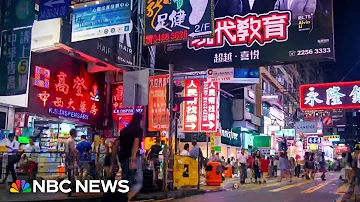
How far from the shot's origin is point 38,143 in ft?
64.3

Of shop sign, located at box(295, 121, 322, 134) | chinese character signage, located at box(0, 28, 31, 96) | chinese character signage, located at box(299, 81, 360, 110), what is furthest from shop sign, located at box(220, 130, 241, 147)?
chinese character signage, located at box(0, 28, 31, 96)

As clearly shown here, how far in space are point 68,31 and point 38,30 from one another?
4.46ft

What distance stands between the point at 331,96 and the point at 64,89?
13093 millimetres

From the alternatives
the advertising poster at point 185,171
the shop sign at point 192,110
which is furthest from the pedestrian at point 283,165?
the advertising poster at point 185,171

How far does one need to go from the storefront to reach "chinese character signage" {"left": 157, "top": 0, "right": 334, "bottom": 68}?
23.3ft

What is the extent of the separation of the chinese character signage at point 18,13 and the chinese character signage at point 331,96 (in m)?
14.2

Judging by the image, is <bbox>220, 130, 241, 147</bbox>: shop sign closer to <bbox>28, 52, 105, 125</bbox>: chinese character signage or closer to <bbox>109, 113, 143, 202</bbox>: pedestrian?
<bbox>28, 52, 105, 125</bbox>: chinese character signage

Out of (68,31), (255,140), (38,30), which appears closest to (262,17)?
(68,31)

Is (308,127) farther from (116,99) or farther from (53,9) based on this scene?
(53,9)

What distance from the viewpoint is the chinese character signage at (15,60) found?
12602 millimetres

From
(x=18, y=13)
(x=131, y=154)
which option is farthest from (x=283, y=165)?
(x=131, y=154)

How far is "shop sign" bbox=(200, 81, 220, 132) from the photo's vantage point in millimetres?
21953

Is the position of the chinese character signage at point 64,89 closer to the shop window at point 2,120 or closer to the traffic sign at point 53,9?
the shop window at point 2,120

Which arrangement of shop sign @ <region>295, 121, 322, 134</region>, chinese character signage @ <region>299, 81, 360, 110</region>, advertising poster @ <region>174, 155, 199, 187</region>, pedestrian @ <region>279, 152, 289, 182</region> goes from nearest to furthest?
advertising poster @ <region>174, 155, 199, 187</region> → chinese character signage @ <region>299, 81, 360, 110</region> → pedestrian @ <region>279, 152, 289, 182</region> → shop sign @ <region>295, 121, 322, 134</region>
